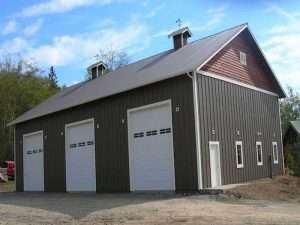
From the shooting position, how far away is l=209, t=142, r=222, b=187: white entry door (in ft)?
70.4

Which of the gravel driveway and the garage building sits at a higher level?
the garage building

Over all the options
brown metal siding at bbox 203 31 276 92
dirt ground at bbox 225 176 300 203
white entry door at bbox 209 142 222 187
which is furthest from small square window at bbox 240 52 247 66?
dirt ground at bbox 225 176 300 203

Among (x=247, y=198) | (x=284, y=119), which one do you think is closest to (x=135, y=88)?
(x=247, y=198)

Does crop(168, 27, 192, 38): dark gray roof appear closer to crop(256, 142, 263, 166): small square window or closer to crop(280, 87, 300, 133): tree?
crop(256, 142, 263, 166): small square window

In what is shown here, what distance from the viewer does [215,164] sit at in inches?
856

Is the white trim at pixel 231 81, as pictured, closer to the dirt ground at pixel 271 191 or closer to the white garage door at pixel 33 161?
the dirt ground at pixel 271 191

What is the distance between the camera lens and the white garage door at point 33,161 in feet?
105

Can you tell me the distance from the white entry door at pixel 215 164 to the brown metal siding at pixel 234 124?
0.88 feet

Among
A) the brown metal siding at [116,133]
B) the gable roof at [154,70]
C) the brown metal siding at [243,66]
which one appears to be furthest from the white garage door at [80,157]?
the brown metal siding at [243,66]

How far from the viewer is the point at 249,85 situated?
84.1 ft

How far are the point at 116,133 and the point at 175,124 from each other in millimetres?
4270

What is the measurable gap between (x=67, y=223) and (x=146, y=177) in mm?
9577

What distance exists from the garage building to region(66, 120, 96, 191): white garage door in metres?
0.06

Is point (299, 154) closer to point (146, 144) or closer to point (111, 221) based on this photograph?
point (146, 144)
